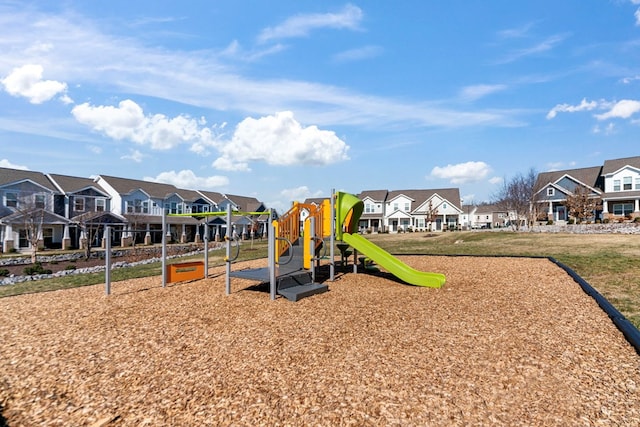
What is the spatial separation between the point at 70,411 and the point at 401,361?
3.59 metres

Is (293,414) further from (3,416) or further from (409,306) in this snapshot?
(409,306)

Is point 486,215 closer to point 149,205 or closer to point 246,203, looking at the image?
point 246,203

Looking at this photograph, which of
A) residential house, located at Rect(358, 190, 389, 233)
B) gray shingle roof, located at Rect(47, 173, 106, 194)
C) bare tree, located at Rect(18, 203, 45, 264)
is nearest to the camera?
bare tree, located at Rect(18, 203, 45, 264)

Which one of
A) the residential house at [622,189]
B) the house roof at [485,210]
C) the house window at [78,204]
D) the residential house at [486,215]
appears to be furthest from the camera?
the house roof at [485,210]

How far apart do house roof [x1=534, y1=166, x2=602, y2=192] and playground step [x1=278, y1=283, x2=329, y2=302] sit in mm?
44539

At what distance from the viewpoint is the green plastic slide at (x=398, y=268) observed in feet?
30.6

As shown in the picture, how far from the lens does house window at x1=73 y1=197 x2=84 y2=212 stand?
1401 inches

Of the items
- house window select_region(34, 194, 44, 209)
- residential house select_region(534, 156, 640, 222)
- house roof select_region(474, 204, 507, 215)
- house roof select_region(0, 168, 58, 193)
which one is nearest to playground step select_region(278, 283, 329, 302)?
house window select_region(34, 194, 44, 209)

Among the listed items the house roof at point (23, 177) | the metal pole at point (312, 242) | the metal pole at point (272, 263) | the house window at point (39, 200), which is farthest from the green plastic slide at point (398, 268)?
the house roof at point (23, 177)

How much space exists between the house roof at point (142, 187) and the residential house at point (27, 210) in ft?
19.9

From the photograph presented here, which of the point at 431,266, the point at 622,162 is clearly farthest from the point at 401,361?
the point at 622,162

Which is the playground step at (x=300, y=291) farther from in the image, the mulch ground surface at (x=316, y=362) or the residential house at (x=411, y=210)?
the residential house at (x=411, y=210)

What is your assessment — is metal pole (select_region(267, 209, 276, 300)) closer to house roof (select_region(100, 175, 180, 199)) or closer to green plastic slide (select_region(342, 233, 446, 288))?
green plastic slide (select_region(342, 233, 446, 288))

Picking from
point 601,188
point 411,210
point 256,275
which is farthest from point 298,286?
point 411,210
